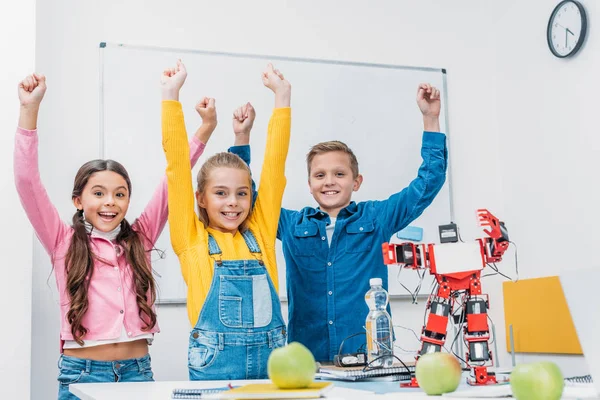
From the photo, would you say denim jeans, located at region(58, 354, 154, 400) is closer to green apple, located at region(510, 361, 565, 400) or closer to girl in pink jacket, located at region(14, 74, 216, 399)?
girl in pink jacket, located at region(14, 74, 216, 399)

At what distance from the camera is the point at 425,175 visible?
2.21 meters

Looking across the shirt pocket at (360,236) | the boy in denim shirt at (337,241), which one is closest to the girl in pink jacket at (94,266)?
the boy in denim shirt at (337,241)

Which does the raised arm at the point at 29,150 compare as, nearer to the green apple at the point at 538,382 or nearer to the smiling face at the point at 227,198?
the smiling face at the point at 227,198

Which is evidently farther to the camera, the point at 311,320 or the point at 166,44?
the point at 166,44

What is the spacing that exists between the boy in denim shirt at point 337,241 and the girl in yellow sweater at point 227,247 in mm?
279

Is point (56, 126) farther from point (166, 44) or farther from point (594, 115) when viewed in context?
point (594, 115)

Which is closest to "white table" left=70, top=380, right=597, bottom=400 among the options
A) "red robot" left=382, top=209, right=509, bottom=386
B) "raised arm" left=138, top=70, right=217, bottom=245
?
"red robot" left=382, top=209, right=509, bottom=386

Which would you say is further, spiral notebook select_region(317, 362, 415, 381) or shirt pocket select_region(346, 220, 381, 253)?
shirt pocket select_region(346, 220, 381, 253)

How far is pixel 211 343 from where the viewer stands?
1.65 m

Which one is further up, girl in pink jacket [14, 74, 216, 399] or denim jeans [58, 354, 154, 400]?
girl in pink jacket [14, 74, 216, 399]

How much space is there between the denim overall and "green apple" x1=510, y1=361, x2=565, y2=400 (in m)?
0.87

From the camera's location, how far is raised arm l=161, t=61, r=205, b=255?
5.97 feet

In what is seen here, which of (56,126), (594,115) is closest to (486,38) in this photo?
(594,115)

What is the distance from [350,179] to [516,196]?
1.45 m
